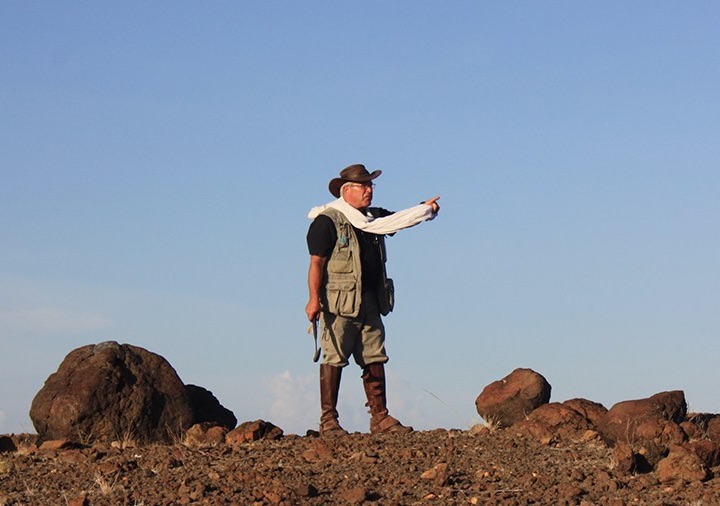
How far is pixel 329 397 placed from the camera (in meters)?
11.2

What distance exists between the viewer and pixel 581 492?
8477 mm

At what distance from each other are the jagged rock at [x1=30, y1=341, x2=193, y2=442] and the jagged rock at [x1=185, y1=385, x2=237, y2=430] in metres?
0.62

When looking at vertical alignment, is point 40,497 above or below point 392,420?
below

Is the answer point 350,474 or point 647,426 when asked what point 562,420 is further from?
point 350,474

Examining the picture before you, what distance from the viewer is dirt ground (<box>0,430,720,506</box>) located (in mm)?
8469

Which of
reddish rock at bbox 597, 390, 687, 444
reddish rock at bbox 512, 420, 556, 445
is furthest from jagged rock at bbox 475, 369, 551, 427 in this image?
reddish rock at bbox 597, 390, 687, 444

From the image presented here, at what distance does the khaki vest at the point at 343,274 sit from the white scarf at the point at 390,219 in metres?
0.09

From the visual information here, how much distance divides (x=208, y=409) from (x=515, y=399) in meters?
3.93

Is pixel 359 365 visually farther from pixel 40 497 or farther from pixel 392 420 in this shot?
pixel 40 497

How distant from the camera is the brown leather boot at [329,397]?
11188 millimetres

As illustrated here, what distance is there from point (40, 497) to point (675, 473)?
5339mm

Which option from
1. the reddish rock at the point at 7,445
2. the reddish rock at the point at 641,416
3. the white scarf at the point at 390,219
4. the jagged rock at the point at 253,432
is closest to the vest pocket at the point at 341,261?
the white scarf at the point at 390,219

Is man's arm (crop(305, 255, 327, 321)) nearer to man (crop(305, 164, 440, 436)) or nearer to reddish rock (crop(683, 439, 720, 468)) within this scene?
man (crop(305, 164, 440, 436))

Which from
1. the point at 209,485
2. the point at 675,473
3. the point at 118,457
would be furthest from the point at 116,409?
the point at 675,473
